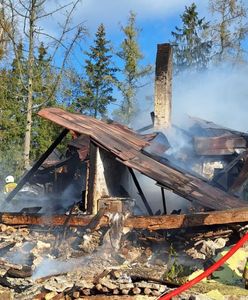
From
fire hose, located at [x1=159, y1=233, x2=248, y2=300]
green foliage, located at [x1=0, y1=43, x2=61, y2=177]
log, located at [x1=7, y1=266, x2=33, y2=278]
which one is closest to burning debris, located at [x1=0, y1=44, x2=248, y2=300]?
log, located at [x1=7, y1=266, x2=33, y2=278]

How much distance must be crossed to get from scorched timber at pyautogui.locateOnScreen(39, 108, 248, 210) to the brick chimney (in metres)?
4.63

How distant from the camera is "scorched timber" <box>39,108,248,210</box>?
22.8 ft

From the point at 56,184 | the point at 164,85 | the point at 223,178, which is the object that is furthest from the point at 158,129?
the point at 56,184

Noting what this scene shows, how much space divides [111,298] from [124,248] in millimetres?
1815

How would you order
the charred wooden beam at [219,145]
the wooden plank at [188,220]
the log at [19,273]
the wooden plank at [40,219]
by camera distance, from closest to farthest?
the log at [19,273] → the wooden plank at [188,220] → the wooden plank at [40,219] → the charred wooden beam at [219,145]

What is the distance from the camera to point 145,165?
7266 mm

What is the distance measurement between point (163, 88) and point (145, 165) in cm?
643

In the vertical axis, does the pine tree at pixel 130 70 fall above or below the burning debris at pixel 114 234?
above

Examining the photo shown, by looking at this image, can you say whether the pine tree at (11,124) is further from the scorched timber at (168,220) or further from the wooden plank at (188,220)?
the wooden plank at (188,220)

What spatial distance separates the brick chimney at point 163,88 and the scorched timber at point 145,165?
463 centimetres

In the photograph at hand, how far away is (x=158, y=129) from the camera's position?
12.8 metres

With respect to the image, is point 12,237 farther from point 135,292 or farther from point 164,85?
point 164,85

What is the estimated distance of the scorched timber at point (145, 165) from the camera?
694 centimetres

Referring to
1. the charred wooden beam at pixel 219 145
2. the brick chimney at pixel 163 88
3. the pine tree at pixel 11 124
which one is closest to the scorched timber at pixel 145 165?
the brick chimney at pixel 163 88
